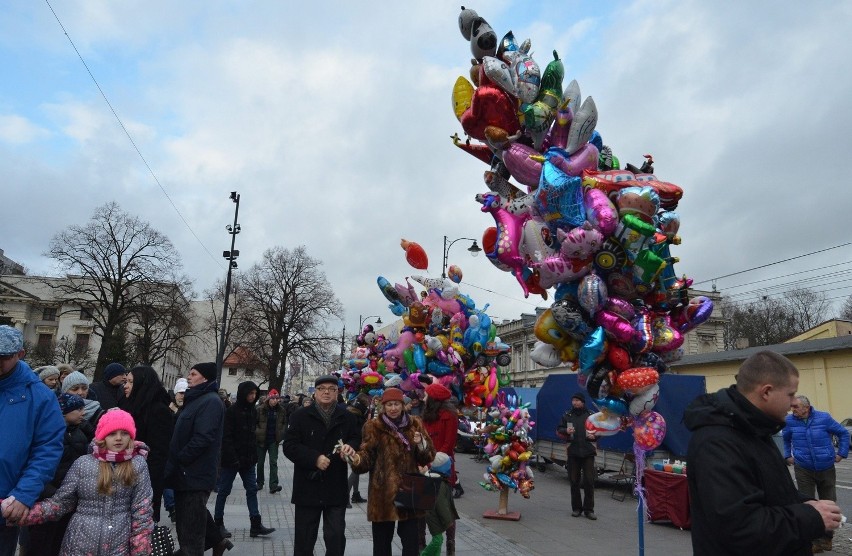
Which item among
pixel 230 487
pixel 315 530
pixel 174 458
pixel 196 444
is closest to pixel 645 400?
pixel 315 530

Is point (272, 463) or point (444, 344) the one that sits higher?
point (444, 344)

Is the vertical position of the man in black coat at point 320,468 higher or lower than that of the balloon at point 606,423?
lower

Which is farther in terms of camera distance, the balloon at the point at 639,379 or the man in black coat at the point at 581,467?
the man in black coat at the point at 581,467

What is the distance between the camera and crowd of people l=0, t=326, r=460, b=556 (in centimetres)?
358

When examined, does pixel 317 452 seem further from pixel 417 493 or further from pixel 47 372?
pixel 47 372

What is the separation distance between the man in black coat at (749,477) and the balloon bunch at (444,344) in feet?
23.8

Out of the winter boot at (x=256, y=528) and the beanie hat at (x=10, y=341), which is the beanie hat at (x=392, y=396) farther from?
the winter boot at (x=256, y=528)

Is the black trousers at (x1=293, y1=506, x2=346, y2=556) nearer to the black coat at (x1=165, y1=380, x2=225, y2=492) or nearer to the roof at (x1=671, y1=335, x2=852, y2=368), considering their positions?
the black coat at (x1=165, y1=380, x2=225, y2=492)

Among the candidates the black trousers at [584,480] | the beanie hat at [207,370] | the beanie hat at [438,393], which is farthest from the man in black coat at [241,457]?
the black trousers at [584,480]

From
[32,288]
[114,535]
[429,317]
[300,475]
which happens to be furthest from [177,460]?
[32,288]

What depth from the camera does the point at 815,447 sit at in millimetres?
7242

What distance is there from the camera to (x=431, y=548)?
5.61m

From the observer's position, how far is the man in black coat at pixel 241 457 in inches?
277

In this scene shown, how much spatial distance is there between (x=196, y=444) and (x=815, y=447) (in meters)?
7.20
